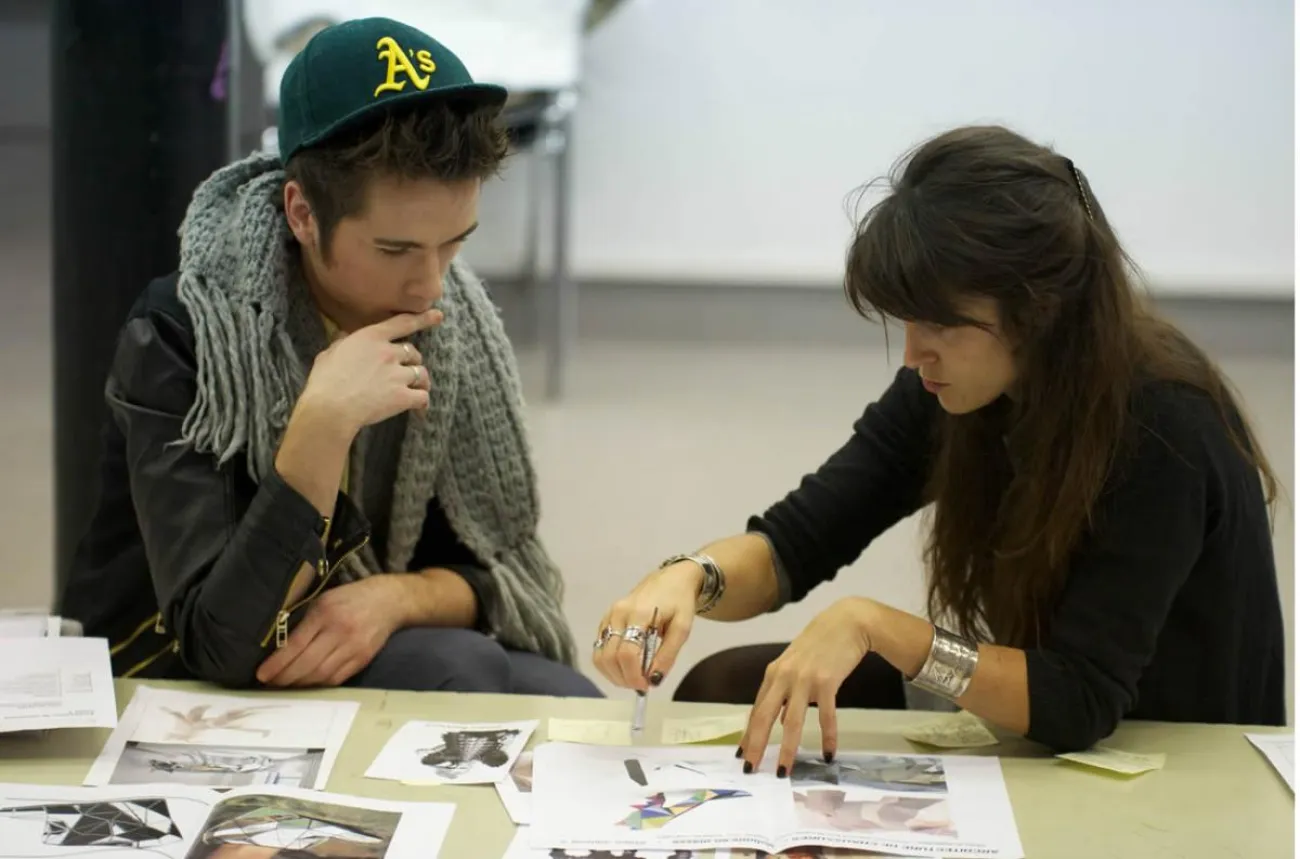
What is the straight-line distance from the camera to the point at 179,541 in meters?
1.48

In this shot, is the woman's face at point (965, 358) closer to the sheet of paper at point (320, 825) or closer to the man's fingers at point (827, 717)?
the man's fingers at point (827, 717)

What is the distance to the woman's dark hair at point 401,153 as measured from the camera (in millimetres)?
1477

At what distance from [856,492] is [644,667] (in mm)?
387

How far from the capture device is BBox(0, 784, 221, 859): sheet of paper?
3.65 feet

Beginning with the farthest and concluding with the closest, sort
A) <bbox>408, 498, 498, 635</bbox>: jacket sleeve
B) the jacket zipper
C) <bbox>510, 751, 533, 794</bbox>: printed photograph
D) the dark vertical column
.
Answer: the dark vertical column < <bbox>408, 498, 498, 635</bbox>: jacket sleeve < the jacket zipper < <bbox>510, 751, 533, 794</bbox>: printed photograph

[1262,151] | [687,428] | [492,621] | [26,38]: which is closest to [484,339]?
[492,621]

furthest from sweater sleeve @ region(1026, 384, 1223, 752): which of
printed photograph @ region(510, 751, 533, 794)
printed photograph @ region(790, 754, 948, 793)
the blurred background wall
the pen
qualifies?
the blurred background wall

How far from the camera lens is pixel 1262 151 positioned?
411 cm

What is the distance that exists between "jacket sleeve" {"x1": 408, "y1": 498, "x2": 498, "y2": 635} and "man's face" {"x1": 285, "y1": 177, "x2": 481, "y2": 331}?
0.84 ft

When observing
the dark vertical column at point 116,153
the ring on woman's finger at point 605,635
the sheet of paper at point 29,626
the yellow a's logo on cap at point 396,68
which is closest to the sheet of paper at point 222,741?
the sheet of paper at point 29,626

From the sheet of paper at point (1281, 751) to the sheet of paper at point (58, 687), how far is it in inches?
38.6

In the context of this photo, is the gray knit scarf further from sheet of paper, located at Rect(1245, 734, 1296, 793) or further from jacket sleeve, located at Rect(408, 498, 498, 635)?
sheet of paper, located at Rect(1245, 734, 1296, 793)

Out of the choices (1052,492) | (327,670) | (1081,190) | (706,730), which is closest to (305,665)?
(327,670)

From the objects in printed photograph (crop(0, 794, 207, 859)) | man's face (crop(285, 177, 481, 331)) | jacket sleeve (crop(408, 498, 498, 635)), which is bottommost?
printed photograph (crop(0, 794, 207, 859))
